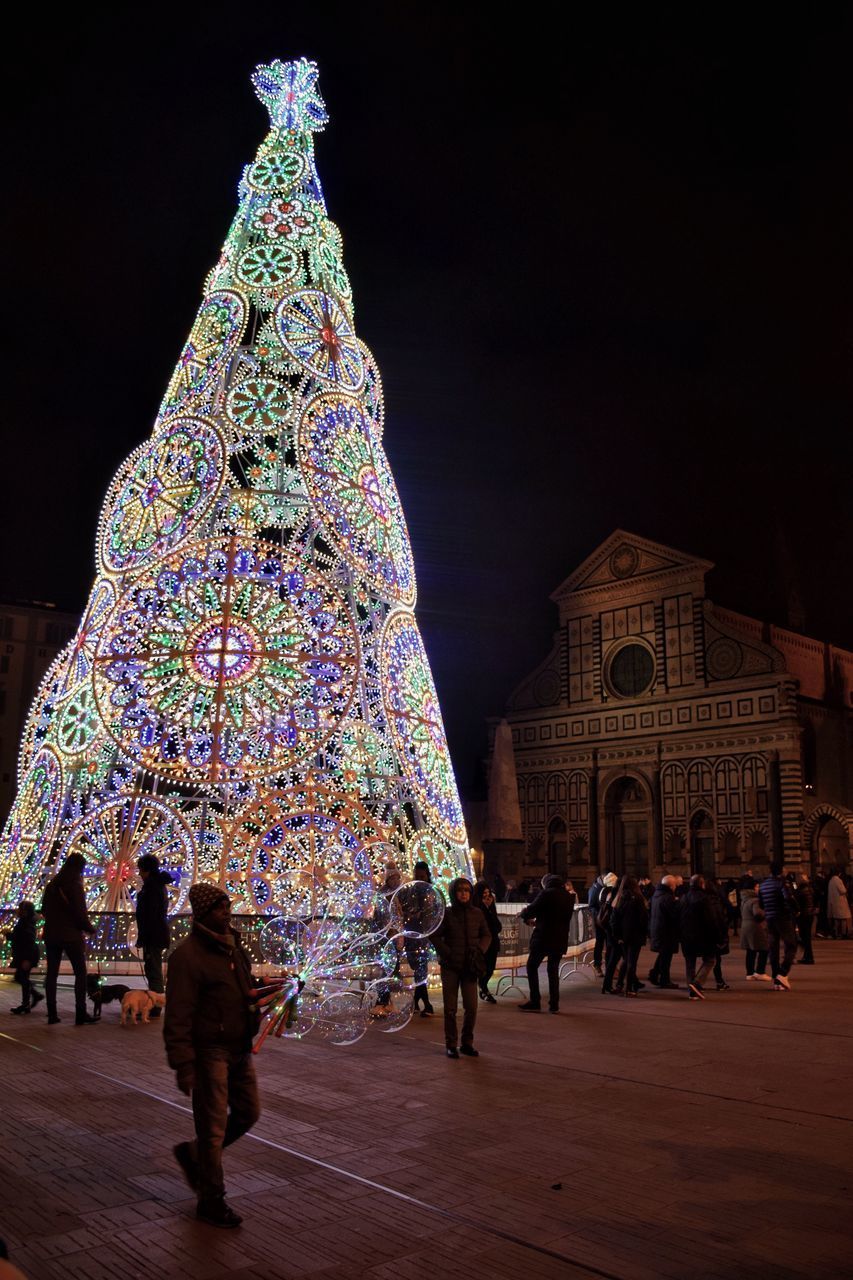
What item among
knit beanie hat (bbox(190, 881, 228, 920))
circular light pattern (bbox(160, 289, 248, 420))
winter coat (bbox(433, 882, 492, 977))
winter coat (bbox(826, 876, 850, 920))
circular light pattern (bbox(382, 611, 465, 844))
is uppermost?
circular light pattern (bbox(160, 289, 248, 420))

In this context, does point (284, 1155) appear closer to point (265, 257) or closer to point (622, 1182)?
point (622, 1182)

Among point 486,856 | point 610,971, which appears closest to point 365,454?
point 610,971

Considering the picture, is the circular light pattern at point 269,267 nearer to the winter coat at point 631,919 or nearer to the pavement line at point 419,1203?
the winter coat at point 631,919

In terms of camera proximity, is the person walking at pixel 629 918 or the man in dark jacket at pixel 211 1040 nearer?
the man in dark jacket at pixel 211 1040

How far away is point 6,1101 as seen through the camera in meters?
5.71

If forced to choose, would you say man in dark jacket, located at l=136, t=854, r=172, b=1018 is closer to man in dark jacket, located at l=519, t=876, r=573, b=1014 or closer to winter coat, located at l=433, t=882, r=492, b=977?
winter coat, located at l=433, t=882, r=492, b=977

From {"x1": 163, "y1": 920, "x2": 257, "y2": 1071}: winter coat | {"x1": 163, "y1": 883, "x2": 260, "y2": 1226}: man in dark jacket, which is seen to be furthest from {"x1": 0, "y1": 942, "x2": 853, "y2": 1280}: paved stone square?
{"x1": 163, "y1": 920, "x2": 257, "y2": 1071}: winter coat

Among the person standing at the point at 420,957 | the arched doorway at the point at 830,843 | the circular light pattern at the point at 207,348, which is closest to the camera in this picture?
the person standing at the point at 420,957

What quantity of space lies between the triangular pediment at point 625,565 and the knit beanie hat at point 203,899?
38019mm

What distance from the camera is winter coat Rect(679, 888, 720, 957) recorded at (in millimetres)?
11602

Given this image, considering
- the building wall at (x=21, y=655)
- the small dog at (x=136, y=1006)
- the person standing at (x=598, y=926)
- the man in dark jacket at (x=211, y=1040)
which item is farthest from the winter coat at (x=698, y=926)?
the building wall at (x=21, y=655)

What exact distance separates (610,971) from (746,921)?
3.62m

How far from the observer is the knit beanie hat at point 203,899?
426cm

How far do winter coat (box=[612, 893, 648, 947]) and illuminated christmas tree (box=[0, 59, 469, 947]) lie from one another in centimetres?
204
